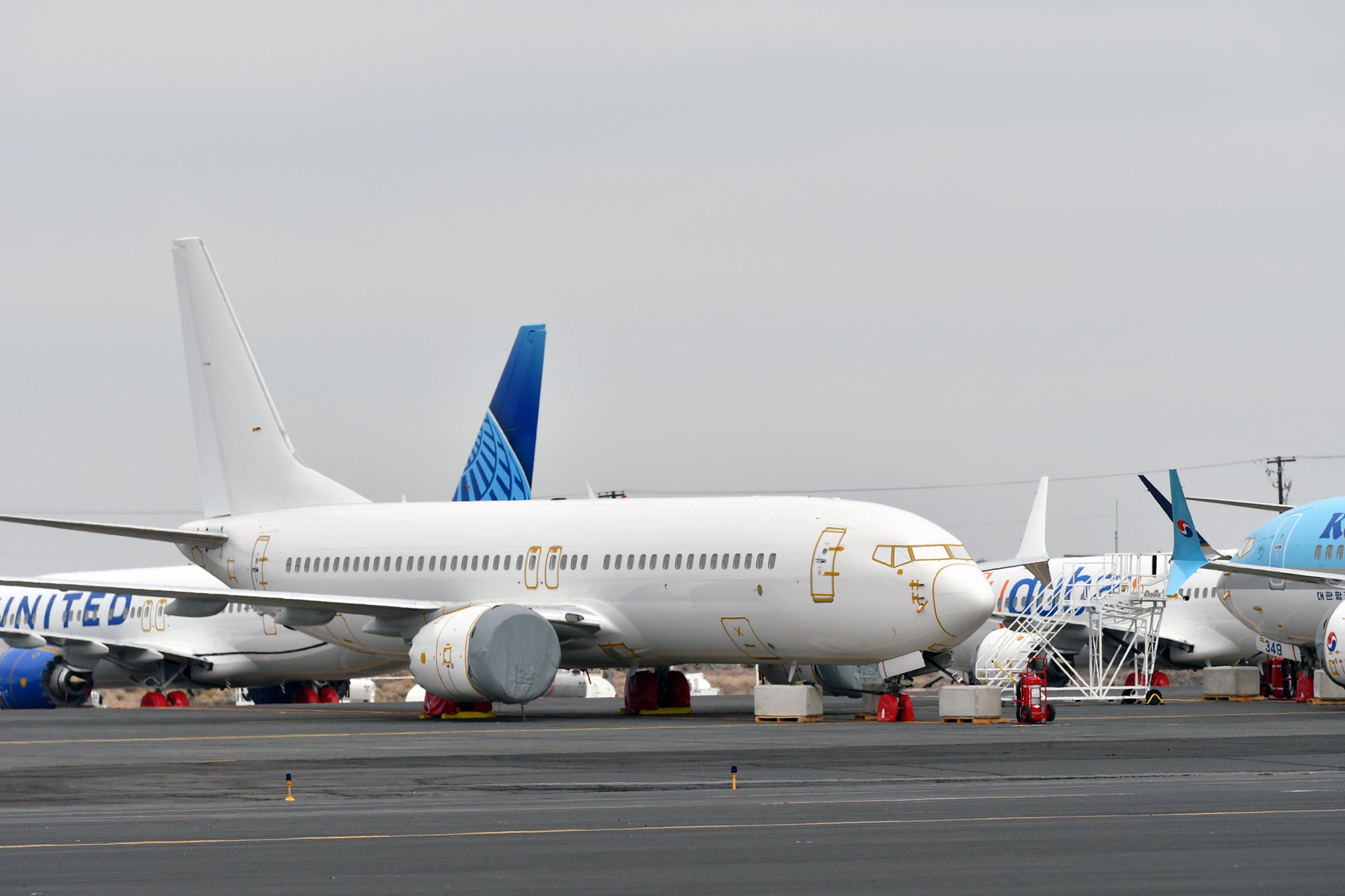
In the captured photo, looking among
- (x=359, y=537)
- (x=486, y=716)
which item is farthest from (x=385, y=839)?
(x=359, y=537)

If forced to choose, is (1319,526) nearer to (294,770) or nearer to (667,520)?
(667,520)

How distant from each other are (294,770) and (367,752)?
3702 mm

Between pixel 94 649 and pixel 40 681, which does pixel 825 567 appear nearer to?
pixel 94 649

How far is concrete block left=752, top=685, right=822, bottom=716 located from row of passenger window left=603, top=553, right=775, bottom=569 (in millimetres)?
2340

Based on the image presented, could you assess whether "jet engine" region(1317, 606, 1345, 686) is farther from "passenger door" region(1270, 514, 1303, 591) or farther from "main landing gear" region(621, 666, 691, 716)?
"main landing gear" region(621, 666, 691, 716)

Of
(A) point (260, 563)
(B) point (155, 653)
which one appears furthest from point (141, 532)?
(B) point (155, 653)

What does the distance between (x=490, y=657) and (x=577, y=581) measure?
11.4 feet

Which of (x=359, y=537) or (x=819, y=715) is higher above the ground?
(x=359, y=537)

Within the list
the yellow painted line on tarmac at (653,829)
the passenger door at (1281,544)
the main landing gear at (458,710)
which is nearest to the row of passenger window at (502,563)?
the main landing gear at (458,710)

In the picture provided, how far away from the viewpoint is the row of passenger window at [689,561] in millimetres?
36625

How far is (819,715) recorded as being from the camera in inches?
1420

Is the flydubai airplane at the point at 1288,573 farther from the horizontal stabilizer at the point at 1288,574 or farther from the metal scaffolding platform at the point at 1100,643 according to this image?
the metal scaffolding platform at the point at 1100,643

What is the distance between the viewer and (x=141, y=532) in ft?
136

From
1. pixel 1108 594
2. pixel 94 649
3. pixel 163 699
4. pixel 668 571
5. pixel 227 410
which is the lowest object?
A: pixel 163 699
